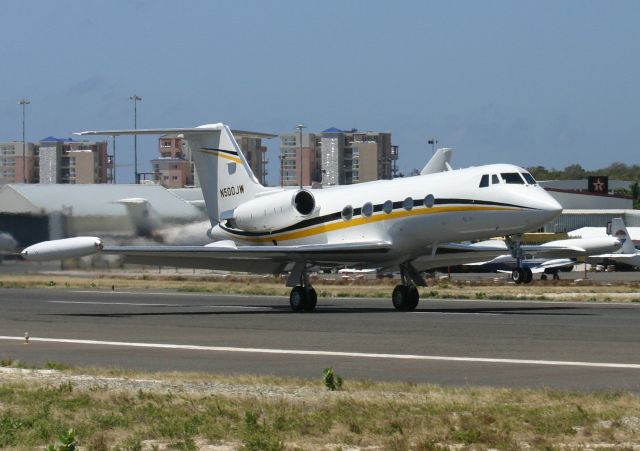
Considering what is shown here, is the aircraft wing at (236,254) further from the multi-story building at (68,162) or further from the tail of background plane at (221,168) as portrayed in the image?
the multi-story building at (68,162)

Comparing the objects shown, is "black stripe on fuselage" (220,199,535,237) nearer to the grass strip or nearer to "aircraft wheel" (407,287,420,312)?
"aircraft wheel" (407,287,420,312)

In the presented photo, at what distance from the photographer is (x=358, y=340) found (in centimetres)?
2277

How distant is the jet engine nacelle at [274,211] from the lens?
34281 millimetres

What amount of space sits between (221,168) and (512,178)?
10.3 meters

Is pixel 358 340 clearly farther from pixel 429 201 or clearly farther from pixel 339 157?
pixel 339 157

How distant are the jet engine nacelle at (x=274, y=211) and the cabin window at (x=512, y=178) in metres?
5.89

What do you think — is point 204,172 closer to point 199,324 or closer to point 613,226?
point 199,324

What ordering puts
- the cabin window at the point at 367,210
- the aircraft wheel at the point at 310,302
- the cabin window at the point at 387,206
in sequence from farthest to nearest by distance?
the cabin window at the point at 367,210
the aircraft wheel at the point at 310,302
the cabin window at the point at 387,206

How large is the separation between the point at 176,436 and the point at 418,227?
20.9 m

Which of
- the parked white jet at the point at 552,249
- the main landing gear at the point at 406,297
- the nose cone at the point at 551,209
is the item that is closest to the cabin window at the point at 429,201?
the parked white jet at the point at 552,249

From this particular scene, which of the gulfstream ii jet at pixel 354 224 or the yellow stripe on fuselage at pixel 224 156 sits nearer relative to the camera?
the gulfstream ii jet at pixel 354 224

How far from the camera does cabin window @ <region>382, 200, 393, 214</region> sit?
32156 mm

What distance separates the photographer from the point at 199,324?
27516 mm

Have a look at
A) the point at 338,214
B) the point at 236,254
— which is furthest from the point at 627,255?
the point at 236,254
